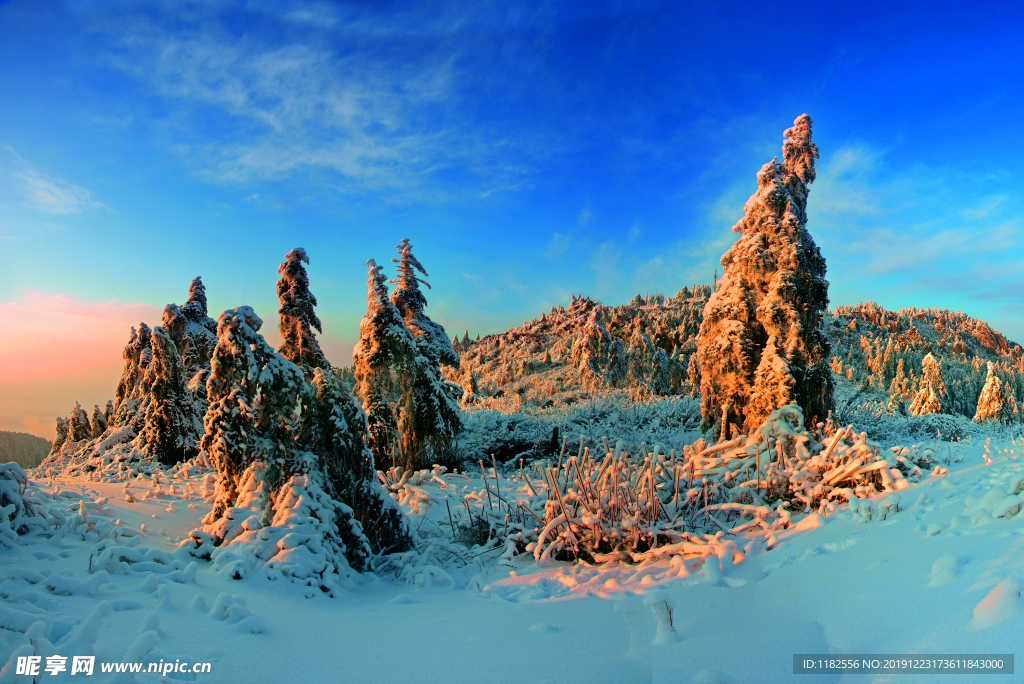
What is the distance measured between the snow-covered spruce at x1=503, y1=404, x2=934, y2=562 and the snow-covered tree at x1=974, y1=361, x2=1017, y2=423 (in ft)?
45.3

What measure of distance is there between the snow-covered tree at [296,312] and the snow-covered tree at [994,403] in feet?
66.3

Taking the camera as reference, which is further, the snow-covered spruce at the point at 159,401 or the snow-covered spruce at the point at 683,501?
the snow-covered spruce at the point at 159,401

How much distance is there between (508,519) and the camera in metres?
4.95

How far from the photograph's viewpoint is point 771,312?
8930mm

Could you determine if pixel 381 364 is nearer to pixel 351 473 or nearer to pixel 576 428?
pixel 576 428

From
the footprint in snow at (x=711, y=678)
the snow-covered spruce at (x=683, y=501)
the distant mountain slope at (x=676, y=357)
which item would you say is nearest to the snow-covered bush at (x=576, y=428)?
the distant mountain slope at (x=676, y=357)

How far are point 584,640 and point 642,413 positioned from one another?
12.3 metres

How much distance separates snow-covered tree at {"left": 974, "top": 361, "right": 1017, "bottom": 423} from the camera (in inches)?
563

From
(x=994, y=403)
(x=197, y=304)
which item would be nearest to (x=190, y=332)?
(x=197, y=304)

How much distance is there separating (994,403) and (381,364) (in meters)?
18.9

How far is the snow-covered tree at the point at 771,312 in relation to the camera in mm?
8773

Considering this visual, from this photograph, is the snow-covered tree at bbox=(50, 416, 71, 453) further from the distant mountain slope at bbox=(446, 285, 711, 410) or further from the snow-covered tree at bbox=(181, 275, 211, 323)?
the distant mountain slope at bbox=(446, 285, 711, 410)

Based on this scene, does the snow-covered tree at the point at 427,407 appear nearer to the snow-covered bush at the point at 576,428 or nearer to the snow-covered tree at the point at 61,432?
the snow-covered bush at the point at 576,428

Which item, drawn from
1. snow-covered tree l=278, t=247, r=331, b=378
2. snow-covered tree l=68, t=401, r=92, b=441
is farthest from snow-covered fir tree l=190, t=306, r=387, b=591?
snow-covered tree l=68, t=401, r=92, b=441
